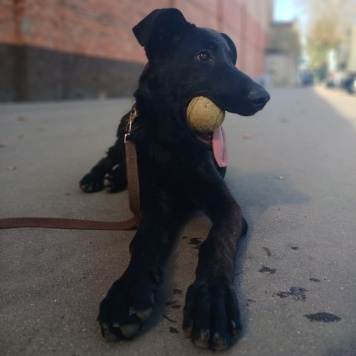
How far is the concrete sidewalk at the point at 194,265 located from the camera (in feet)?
5.08

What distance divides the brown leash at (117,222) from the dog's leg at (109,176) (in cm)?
74

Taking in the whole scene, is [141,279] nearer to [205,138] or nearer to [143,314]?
[143,314]

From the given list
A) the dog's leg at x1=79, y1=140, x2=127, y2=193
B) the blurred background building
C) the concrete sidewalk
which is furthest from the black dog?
the blurred background building

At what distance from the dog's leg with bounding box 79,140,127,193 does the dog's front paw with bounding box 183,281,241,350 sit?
6.28 ft

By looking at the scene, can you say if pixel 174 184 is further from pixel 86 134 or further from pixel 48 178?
pixel 86 134

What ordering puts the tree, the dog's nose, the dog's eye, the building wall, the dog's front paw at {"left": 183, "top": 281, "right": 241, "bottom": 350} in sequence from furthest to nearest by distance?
the tree → the building wall → the dog's eye → the dog's nose → the dog's front paw at {"left": 183, "top": 281, "right": 241, "bottom": 350}

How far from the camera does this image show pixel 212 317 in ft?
4.99

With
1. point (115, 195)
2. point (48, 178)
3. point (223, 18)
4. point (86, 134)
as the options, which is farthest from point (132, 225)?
point (223, 18)

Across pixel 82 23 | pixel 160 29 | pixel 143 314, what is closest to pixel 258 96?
pixel 160 29

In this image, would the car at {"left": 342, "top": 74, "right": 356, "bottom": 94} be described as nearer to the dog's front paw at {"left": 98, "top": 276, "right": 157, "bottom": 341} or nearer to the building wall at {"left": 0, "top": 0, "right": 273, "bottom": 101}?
the building wall at {"left": 0, "top": 0, "right": 273, "bottom": 101}

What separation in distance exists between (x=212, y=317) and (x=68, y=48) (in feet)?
43.1

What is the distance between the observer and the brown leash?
97.8 inches

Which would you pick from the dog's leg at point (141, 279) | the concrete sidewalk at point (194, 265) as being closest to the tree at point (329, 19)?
the concrete sidewalk at point (194, 265)


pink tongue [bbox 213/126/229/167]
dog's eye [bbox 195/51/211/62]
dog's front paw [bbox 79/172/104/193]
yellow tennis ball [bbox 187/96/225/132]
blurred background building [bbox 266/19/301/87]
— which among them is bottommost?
blurred background building [bbox 266/19/301/87]
